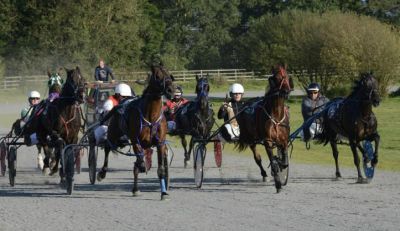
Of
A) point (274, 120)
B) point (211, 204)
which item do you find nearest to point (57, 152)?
point (274, 120)

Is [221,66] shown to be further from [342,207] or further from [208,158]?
[342,207]

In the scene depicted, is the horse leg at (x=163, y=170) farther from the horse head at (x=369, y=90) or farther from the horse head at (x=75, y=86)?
the horse head at (x=369, y=90)

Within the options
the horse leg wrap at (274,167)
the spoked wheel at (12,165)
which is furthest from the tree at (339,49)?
the horse leg wrap at (274,167)

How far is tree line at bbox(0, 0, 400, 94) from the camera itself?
50.7 metres

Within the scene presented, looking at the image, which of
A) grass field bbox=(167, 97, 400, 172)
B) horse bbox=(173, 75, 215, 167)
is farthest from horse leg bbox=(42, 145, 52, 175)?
grass field bbox=(167, 97, 400, 172)

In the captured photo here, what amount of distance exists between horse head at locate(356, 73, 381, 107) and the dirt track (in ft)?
4.74

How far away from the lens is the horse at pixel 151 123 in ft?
46.4

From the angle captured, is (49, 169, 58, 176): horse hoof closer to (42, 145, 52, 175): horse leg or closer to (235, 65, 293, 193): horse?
(42, 145, 52, 175): horse leg

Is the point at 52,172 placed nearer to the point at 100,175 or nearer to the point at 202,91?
the point at 100,175

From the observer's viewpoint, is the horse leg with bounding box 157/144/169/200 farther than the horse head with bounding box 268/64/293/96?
No

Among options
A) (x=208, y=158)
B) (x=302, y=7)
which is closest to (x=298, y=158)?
(x=208, y=158)

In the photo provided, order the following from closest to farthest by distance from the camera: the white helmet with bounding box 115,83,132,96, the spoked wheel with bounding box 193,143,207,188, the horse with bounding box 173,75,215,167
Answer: the spoked wheel with bounding box 193,143,207,188, the white helmet with bounding box 115,83,132,96, the horse with bounding box 173,75,215,167

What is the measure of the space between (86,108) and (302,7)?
6203 cm

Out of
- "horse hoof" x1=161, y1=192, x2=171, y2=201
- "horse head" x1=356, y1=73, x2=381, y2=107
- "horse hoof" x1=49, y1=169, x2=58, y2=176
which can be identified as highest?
"horse head" x1=356, y1=73, x2=381, y2=107
